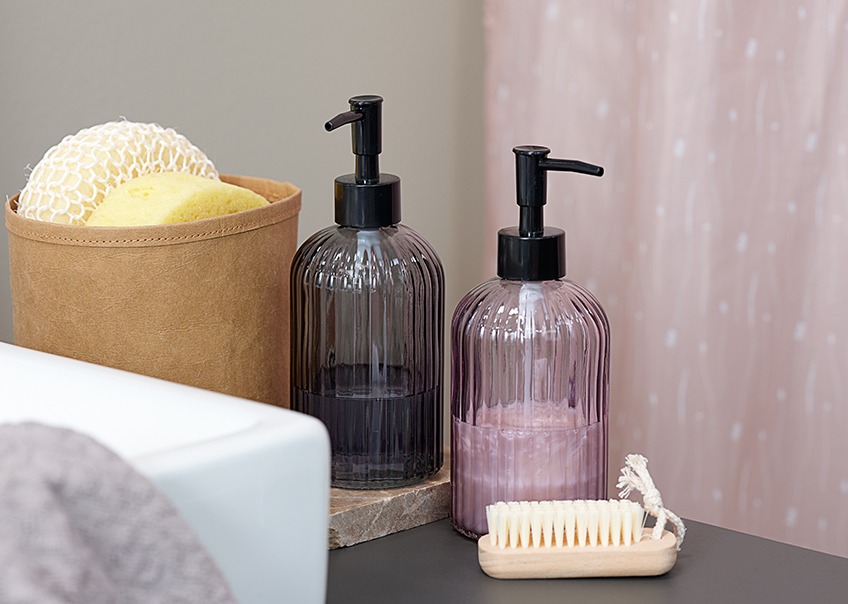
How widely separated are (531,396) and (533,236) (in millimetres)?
89

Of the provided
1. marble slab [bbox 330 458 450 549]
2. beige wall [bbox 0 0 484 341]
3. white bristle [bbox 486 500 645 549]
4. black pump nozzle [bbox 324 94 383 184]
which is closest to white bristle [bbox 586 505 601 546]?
white bristle [bbox 486 500 645 549]

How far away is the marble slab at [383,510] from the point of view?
2.08ft

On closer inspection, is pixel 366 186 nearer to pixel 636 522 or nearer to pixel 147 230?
pixel 147 230

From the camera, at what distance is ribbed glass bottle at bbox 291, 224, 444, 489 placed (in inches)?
26.0

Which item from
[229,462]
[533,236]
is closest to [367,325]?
[533,236]

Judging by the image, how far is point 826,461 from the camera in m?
1.11

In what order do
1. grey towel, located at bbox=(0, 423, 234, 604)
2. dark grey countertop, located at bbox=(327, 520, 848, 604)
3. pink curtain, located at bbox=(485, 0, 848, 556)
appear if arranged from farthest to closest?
pink curtain, located at bbox=(485, 0, 848, 556) < dark grey countertop, located at bbox=(327, 520, 848, 604) < grey towel, located at bbox=(0, 423, 234, 604)

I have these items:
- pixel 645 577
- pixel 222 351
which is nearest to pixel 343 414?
pixel 222 351

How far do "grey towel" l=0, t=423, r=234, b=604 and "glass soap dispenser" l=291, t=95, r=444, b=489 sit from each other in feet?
0.95

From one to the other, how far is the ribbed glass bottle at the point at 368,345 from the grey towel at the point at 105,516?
11.3 inches

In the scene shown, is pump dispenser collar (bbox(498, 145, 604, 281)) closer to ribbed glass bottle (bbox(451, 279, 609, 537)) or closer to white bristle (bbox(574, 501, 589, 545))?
ribbed glass bottle (bbox(451, 279, 609, 537))

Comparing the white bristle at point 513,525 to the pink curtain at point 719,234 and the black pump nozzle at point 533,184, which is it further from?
the pink curtain at point 719,234

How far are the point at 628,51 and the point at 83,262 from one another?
29.0 inches

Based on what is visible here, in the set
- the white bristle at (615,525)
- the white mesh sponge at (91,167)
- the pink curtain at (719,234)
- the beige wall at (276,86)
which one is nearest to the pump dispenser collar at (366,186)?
the white mesh sponge at (91,167)
